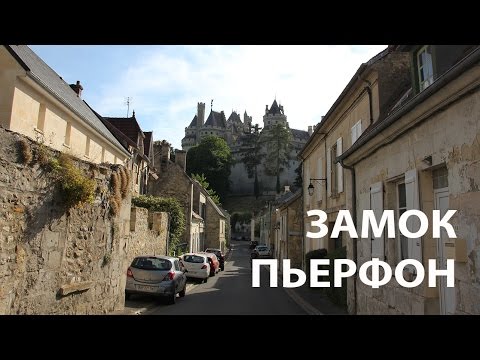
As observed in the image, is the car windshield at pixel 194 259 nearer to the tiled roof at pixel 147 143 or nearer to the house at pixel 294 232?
the house at pixel 294 232

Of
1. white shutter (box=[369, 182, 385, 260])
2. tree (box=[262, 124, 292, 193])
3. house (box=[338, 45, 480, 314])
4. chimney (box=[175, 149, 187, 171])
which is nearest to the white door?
house (box=[338, 45, 480, 314])

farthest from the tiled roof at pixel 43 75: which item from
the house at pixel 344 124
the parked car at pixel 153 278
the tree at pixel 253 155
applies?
the tree at pixel 253 155

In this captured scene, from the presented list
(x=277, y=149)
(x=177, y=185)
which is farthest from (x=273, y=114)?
(x=177, y=185)

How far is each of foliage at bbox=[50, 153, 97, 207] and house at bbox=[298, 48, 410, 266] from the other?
19.9ft

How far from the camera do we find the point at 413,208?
6098 mm

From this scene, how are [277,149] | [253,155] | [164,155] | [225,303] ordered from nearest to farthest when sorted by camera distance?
[225,303] → [164,155] → [277,149] → [253,155]

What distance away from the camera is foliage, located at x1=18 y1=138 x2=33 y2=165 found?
5.88 m

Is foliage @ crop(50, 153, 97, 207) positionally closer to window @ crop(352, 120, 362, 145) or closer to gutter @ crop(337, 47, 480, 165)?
gutter @ crop(337, 47, 480, 165)

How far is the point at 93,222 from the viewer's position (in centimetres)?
826

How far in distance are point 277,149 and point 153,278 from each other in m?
74.7

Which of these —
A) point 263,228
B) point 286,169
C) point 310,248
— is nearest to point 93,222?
point 310,248

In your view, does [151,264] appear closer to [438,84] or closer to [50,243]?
[50,243]

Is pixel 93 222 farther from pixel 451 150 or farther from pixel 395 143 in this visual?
pixel 451 150
